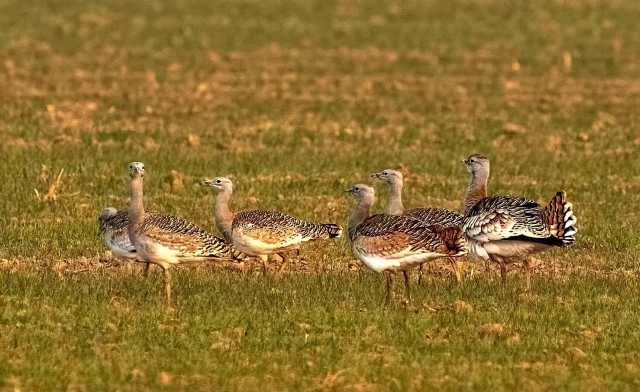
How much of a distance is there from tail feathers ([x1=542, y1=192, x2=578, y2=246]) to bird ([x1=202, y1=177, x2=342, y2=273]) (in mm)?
2638

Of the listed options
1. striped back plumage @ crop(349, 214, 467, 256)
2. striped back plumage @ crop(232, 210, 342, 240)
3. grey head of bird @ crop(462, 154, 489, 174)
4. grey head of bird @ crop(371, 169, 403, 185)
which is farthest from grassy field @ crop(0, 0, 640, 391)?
grey head of bird @ crop(462, 154, 489, 174)

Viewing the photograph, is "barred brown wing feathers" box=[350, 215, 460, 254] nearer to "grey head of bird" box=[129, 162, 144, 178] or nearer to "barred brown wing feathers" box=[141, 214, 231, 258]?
"barred brown wing feathers" box=[141, 214, 231, 258]

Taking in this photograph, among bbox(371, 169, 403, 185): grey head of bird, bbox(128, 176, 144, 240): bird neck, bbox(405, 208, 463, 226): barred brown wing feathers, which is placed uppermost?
bbox(371, 169, 403, 185): grey head of bird

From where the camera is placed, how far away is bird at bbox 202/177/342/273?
16.4 metres

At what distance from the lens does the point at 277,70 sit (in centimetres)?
3862

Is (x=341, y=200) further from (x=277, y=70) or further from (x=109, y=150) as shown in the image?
(x=277, y=70)

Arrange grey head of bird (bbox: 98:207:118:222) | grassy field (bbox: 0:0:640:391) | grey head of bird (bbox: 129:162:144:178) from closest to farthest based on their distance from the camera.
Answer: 1. grassy field (bbox: 0:0:640:391)
2. grey head of bird (bbox: 129:162:144:178)
3. grey head of bird (bbox: 98:207:118:222)

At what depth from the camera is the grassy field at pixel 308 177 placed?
12680 mm

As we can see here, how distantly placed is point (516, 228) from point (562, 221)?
540 millimetres

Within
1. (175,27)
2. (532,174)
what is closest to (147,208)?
(532,174)

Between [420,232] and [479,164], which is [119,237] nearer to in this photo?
[420,232]

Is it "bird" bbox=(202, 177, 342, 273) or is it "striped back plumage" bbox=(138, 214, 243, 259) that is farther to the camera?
"bird" bbox=(202, 177, 342, 273)

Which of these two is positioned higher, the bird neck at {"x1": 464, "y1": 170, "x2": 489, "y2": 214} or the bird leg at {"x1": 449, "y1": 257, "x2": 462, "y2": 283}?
the bird neck at {"x1": 464, "y1": 170, "x2": 489, "y2": 214}

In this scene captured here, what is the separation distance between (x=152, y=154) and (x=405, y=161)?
13.4 ft
